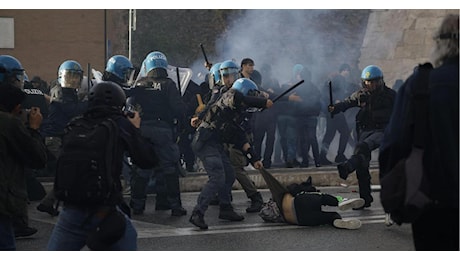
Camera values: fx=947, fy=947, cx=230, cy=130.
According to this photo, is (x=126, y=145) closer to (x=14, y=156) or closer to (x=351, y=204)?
(x=14, y=156)

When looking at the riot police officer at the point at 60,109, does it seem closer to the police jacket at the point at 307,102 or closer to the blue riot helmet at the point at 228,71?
the blue riot helmet at the point at 228,71

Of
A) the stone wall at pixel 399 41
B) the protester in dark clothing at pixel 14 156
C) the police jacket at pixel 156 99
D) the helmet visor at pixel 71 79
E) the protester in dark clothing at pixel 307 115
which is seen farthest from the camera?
the stone wall at pixel 399 41

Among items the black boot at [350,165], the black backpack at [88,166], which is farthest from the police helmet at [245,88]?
the black backpack at [88,166]

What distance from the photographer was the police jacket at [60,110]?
9.85 metres

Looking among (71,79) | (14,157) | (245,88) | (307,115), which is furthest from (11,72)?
(307,115)

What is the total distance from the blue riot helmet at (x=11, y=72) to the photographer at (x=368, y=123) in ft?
10.3

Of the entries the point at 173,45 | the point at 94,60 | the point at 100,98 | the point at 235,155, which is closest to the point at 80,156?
the point at 100,98

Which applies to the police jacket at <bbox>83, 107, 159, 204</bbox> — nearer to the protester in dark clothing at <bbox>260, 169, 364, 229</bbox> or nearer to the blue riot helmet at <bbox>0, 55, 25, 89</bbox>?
the protester in dark clothing at <bbox>260, 169, 364, 229</bbox>

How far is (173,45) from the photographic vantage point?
2117 cm

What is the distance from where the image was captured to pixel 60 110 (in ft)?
32.4

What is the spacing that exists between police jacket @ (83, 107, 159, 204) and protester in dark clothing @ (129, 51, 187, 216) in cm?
395

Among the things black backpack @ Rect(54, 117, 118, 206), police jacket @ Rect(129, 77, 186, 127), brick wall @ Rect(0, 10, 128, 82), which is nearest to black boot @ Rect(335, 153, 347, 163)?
police jacket @ Rect(129, 77, 186, 127)

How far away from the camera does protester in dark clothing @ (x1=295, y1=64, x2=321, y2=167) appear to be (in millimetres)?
12750

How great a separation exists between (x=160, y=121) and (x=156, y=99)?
24cm
